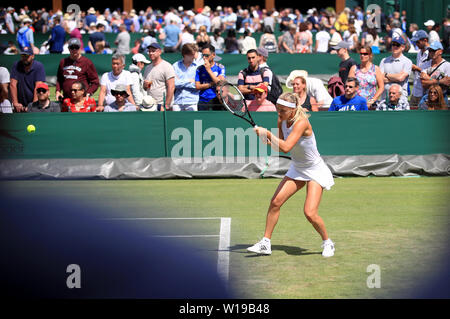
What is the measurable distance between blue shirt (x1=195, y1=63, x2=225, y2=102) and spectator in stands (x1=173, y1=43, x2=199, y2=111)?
1.09ft

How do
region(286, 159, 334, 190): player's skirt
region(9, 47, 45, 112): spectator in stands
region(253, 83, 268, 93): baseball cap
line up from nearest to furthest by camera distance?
region(286, 159, 334, 190): player's skirt → region(253, 83, 268, 93): baseball cap → region(9, 47, 45, 112): spectator in stands

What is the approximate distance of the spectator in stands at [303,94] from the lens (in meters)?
12.8

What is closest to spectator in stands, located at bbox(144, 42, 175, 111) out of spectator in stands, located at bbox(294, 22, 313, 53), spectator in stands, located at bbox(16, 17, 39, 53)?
spectator in stands, located at bbox(294, 22, 313, 53)

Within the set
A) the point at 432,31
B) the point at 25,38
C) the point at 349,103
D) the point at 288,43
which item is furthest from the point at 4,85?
the point at 432,31

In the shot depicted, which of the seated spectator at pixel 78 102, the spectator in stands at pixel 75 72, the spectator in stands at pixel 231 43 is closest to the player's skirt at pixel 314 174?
the seated spectator at pixel 78 102

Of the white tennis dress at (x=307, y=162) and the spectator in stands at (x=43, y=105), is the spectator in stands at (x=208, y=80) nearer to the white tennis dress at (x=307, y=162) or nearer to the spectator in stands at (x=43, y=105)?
the spectator in stands at (x=43, y=105)

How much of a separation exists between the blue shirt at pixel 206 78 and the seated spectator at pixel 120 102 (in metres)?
1.22

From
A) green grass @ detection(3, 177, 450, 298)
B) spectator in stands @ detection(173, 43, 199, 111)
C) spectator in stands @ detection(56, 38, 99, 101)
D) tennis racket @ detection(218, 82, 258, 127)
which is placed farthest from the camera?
spectator in stands @ detection(56, 38, 99, 101)

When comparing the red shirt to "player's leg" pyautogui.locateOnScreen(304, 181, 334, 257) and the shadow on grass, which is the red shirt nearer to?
the shadow on grass

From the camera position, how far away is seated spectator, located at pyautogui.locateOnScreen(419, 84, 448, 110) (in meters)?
13.9

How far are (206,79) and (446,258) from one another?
683 centimetres

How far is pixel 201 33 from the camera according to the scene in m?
25.5

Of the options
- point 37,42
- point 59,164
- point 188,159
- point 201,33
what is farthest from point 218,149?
point 37,42

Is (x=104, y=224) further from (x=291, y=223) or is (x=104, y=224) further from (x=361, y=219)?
(x=361, y=219)
